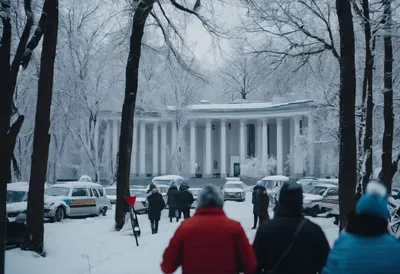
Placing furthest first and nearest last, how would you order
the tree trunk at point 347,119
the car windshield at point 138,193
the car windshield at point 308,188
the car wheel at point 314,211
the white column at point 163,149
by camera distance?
the white column at point 163,149
the car windshield at point 308,188
the car windshield at point 138,193
the car wheel at point 314,211
the tree trunk at point 347,119

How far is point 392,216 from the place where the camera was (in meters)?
14.1

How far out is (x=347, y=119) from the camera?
37.6 feet

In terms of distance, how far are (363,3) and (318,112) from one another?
26059 millimetres

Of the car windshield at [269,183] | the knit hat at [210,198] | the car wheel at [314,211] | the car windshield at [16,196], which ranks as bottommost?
the car wheel at [314,211]

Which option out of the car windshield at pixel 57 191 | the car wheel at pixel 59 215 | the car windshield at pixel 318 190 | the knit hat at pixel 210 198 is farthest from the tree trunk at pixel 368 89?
the car windshield at pixel 57 191

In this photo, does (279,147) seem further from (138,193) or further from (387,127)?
(387,127)

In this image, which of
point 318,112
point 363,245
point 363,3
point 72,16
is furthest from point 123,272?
point 318,112

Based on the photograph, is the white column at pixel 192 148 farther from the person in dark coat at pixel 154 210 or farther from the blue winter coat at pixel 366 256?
the blue winter coat at pixel 366 256

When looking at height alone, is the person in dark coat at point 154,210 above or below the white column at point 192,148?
below

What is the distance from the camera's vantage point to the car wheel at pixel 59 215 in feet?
74.1

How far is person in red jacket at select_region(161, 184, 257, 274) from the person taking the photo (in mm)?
4293

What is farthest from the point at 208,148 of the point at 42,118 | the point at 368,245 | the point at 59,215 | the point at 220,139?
the point at 368,245

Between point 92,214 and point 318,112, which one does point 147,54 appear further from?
point 318,112

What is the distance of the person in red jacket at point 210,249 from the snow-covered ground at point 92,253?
6003 millimetres
